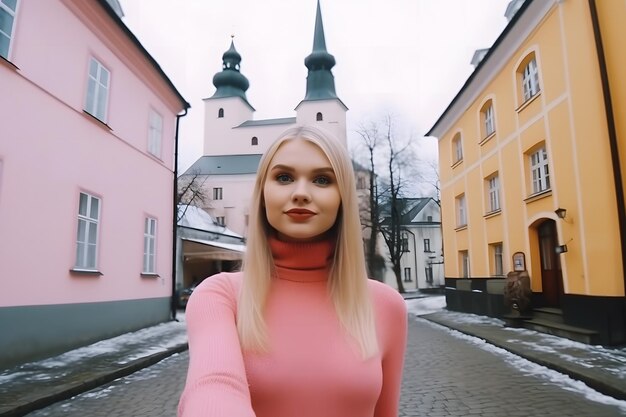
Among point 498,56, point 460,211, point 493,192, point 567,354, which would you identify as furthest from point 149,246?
point 460,211

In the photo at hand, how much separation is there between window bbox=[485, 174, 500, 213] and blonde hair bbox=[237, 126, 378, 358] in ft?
48.0

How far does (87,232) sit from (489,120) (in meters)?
12.9

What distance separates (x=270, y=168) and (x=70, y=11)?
986cm

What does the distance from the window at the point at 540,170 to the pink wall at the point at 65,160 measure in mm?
10689

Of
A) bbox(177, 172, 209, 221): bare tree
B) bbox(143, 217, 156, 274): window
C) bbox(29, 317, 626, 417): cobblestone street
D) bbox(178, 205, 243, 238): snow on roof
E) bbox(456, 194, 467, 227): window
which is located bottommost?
bbox(29, 317, 626, 417): cobblestone street

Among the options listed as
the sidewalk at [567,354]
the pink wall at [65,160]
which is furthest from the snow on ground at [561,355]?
the pink wall at [65,160]

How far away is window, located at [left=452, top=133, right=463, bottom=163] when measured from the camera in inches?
723

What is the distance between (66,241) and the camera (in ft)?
28.7

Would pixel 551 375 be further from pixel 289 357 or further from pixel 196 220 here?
pixel 196 220

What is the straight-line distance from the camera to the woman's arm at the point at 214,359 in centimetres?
89

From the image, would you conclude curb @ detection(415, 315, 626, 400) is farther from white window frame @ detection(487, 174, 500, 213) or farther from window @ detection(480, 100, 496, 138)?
window @ detection(480, 100, 496, 138)

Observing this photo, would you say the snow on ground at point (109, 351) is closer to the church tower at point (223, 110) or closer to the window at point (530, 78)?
the window at point (530, 78)

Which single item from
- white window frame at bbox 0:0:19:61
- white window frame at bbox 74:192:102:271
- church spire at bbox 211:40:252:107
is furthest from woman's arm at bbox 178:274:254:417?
church spire at bbox 211:40:252:107

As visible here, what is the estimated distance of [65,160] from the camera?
886cm
